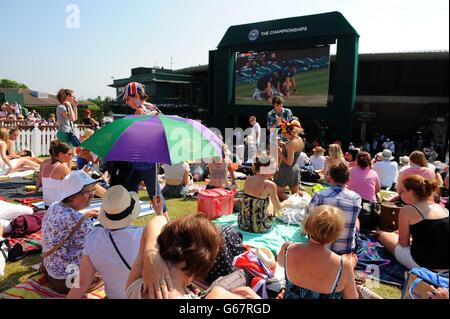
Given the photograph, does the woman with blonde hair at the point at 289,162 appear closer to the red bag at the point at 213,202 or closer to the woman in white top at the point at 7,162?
the red bag at the point at 213,202

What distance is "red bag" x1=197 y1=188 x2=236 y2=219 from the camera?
206 inches

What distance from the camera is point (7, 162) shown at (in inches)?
311

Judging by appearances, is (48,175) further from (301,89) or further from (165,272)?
(301,89)

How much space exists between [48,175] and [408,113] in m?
20.4

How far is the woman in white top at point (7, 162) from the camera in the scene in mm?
7707

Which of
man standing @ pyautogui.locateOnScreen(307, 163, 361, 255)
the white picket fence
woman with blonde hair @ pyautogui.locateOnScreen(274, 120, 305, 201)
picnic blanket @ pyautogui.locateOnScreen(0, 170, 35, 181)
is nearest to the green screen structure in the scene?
woman with blonde hair @ pyautogui.locateOnScreen(274, 120, 305, 201)

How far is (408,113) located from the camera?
19906mm

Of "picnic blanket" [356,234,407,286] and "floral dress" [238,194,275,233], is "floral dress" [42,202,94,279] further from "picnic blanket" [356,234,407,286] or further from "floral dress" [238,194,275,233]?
"picnic blanket" [356,234,407,286]

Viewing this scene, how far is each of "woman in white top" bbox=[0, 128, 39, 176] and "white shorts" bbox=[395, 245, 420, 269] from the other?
7956 millimetres

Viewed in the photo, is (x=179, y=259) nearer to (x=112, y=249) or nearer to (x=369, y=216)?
(x=112, y=249)

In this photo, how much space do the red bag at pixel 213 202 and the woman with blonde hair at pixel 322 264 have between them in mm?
3048

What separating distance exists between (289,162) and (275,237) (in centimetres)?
182

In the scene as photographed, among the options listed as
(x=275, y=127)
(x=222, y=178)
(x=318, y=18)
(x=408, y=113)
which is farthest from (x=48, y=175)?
(x=408, y=113)

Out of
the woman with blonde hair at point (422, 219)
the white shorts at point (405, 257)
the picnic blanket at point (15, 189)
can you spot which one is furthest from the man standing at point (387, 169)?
the picnic blanket at point (15, 189)
